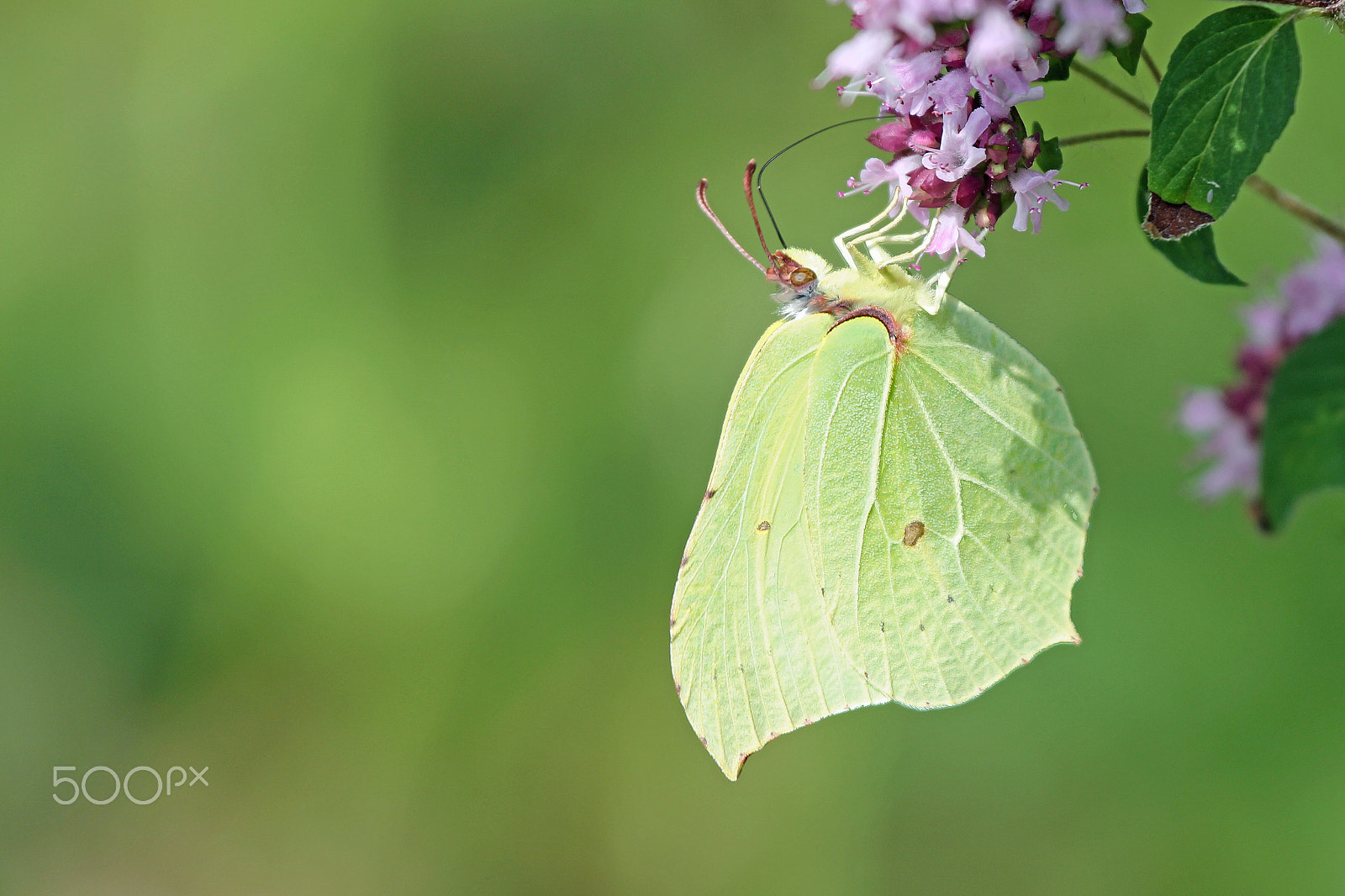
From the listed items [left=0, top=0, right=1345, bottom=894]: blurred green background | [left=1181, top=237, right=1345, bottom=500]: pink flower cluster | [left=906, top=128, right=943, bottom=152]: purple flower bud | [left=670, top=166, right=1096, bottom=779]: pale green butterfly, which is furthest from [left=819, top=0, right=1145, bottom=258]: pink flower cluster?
[left=0, top=0, right=1345, bottom=894]: blurred green background

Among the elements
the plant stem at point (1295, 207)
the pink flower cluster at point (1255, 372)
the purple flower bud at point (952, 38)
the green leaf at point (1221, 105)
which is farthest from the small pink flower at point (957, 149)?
the pink flower cluster at point (1255, 372)

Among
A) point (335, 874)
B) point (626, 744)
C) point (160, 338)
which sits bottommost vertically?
point (335, 874)

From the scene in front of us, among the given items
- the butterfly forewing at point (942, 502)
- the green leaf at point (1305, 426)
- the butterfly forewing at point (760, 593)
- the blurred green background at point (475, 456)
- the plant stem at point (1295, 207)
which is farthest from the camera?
the blurred green background at point (475, 456)

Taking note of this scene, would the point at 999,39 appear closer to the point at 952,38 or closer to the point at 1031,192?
the point at 952,38

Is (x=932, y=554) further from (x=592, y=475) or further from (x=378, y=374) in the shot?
(x=378, y=374)

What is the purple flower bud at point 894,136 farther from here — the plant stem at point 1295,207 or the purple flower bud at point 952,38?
the plant stem at point 1295,207

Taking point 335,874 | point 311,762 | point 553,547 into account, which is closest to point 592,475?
point 553,547
